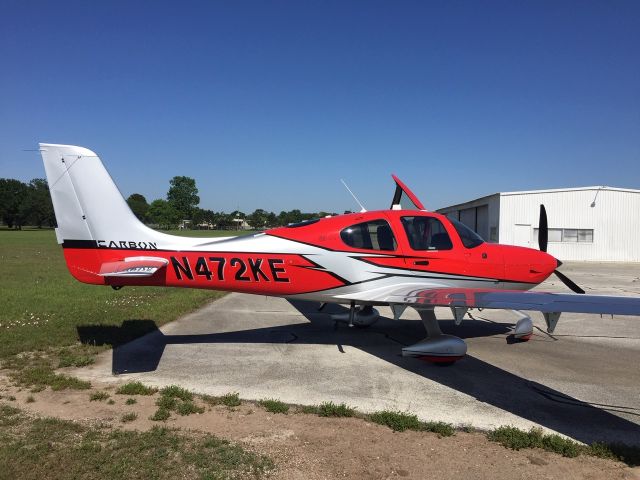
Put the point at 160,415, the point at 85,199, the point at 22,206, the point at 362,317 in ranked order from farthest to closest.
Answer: the point at 22,206 < the point at 362,317 < the point at 85,199 < the point at 160,415

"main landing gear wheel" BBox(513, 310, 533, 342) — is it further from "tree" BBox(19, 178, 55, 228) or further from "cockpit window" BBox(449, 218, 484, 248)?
"tree" BBox(19, 178, 55, 228)

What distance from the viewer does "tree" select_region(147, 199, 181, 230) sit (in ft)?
420

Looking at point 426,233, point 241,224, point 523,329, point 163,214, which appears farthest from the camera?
point 241,224

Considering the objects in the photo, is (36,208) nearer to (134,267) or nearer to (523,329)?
(134,267)

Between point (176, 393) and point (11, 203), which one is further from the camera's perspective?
point (11, 203)

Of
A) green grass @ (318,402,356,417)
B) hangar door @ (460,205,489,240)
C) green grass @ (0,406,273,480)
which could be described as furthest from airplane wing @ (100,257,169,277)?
hangar door @ (460,205,489,240)

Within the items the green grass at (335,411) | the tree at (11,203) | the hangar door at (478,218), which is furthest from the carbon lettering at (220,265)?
the tree at (11,203)

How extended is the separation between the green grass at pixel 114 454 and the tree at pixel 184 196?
484 feet

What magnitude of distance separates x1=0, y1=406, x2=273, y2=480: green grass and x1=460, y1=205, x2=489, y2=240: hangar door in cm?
3299

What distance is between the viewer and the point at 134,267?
6.30 meters

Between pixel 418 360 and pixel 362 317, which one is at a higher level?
pixel 362 317

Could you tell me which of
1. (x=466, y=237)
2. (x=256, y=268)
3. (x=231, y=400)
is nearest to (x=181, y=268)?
(x=256, y=268)

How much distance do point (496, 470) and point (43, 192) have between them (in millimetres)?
133035

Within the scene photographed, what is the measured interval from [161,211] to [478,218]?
117 m
